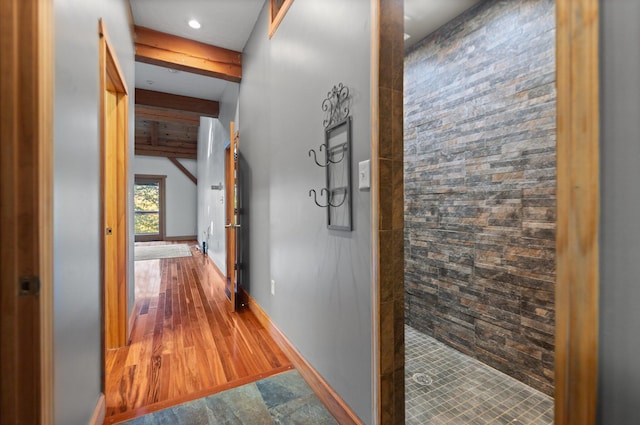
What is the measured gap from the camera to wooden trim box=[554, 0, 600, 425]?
0.49 metres

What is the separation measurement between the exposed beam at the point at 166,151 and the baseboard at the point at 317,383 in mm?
8392

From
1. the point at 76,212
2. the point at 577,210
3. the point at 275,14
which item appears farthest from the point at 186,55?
the point at 577,210

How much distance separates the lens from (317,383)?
1.67m

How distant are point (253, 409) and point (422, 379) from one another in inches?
41.7

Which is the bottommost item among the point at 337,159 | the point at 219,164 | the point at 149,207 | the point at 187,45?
the point at 149,207

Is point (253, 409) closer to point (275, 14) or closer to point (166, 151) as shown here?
point (275, 14)

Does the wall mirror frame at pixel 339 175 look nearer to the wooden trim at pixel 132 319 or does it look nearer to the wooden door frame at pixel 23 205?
the wooden door frame at pixel 23 205

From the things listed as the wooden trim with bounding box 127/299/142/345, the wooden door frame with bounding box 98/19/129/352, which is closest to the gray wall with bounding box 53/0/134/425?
the wooden door frame with bounding box 98/19/129/352

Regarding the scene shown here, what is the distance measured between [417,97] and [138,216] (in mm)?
9814

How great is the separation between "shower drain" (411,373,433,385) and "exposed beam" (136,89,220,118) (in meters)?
4.96

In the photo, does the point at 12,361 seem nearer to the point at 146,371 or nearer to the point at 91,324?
the point at 91,324

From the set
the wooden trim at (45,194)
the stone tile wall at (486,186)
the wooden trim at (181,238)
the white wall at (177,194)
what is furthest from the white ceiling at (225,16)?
the wooden trim at (181,238)

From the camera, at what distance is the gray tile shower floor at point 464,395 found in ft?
5.01

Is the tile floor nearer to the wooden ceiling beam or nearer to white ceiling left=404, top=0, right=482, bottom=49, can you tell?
white ceiling left=404, top=0, right=482, bottom=49
